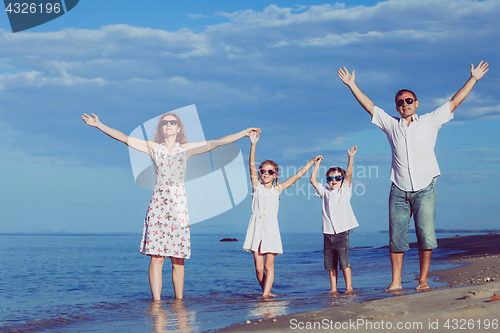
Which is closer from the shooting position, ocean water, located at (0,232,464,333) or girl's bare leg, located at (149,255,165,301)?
ocean water, located at (0,232,464,333)

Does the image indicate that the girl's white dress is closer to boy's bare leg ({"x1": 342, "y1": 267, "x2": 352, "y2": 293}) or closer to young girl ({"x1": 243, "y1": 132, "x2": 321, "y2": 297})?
young girl ({"x1": 243, "y1": 132, "x2": 321, "y2": 297})

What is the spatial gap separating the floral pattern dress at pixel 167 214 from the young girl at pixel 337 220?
1975 mm

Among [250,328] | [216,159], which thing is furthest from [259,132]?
[250,328]

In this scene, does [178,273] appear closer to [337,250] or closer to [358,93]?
[337,250]

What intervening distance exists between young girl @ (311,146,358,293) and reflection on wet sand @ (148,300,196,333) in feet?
7.04

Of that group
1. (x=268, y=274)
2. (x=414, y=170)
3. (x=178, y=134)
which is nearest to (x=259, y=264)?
(x=268, y=274)

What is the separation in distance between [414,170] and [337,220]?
4.72ft

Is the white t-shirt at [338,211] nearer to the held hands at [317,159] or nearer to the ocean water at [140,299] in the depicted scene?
the held hands at [317,159]

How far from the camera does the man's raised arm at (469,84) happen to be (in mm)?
5023

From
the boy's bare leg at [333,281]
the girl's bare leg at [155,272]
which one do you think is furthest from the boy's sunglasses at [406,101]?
the girl's bare leg at [155,272]

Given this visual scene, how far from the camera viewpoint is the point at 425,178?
499 centimetres

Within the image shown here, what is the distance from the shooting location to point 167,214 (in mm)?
5637

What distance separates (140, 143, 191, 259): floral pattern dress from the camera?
18.4 ft

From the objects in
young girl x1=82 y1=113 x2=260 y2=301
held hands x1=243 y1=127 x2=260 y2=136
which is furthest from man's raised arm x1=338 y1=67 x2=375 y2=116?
young girl x1=82 y1=113 x2=260 y2=301
